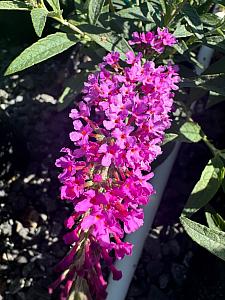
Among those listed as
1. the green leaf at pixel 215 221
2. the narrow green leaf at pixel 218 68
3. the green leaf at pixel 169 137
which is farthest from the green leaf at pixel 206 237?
the narrow green leaf at pixel 218 68

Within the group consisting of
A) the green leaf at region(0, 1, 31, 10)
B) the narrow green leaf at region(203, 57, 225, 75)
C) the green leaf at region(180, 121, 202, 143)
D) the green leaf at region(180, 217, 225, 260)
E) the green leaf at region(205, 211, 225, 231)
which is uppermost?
the green leaf at region(0, 1, 31, 10)

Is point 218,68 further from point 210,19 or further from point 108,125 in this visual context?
point 108,125

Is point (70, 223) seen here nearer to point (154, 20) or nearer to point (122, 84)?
point (122, 84)

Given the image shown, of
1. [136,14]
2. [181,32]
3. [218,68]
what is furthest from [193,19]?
[218,68]

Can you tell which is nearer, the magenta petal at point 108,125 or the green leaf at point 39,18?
the magenta petal at point 108,125

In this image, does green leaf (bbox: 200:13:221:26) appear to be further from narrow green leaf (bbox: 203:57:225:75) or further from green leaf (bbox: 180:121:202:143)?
green leaf (bbox: 180:121:202:143)

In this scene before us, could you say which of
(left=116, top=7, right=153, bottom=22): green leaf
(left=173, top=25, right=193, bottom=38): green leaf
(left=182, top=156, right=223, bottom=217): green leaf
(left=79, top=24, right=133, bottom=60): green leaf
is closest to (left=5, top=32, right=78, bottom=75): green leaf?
(left=79, top=24, right=133, bottom=60): green leaf

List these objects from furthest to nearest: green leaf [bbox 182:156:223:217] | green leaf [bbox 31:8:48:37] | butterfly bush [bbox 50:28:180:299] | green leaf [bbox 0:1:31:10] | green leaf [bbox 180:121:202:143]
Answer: green leaf [bbox 180:121:202:143], green leaf [bbox 182:156:223:217], green leaf [bbox 0:1:31:10], green leaf [bbox 31:8:48:37], butterfly bush [bbox 50:28:180:299]

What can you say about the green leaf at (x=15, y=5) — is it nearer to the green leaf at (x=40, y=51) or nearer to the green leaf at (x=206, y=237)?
the green leaf at (x=40, y=51)
